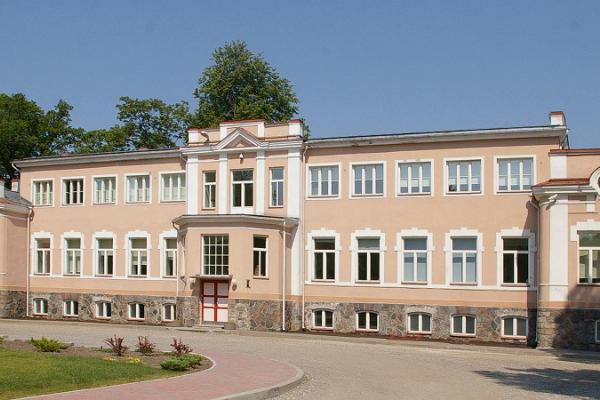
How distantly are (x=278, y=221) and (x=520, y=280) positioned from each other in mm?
10397

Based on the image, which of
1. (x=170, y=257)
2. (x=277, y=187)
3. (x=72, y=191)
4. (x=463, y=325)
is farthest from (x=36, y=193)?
(x=463, y=325)

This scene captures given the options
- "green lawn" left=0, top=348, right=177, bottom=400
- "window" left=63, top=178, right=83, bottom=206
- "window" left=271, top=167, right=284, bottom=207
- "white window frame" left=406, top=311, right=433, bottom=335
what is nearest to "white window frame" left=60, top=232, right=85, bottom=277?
"window" left=63, top=178, right=83, bottom=206

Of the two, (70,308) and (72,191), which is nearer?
(70,308)


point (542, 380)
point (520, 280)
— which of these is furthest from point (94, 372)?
point (520, 280)

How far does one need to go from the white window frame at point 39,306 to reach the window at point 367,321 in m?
17.1

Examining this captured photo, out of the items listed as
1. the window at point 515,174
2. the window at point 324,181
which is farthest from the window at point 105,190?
the window at point 515,174

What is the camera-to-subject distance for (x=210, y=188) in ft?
121

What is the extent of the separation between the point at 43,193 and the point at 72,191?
1968mm

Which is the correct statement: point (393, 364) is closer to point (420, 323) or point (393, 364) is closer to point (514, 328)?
point (514, 328)

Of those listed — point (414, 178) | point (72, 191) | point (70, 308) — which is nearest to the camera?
point (414, 178)

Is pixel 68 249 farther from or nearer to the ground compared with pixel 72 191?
nearer to the ground

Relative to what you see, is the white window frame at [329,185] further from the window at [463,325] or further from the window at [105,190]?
the window at [105,190]

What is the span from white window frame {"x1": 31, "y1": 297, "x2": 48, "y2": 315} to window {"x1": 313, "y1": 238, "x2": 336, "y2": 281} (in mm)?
15178

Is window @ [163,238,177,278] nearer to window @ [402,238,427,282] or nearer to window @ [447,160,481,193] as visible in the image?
window @ [402,238,427,282]
